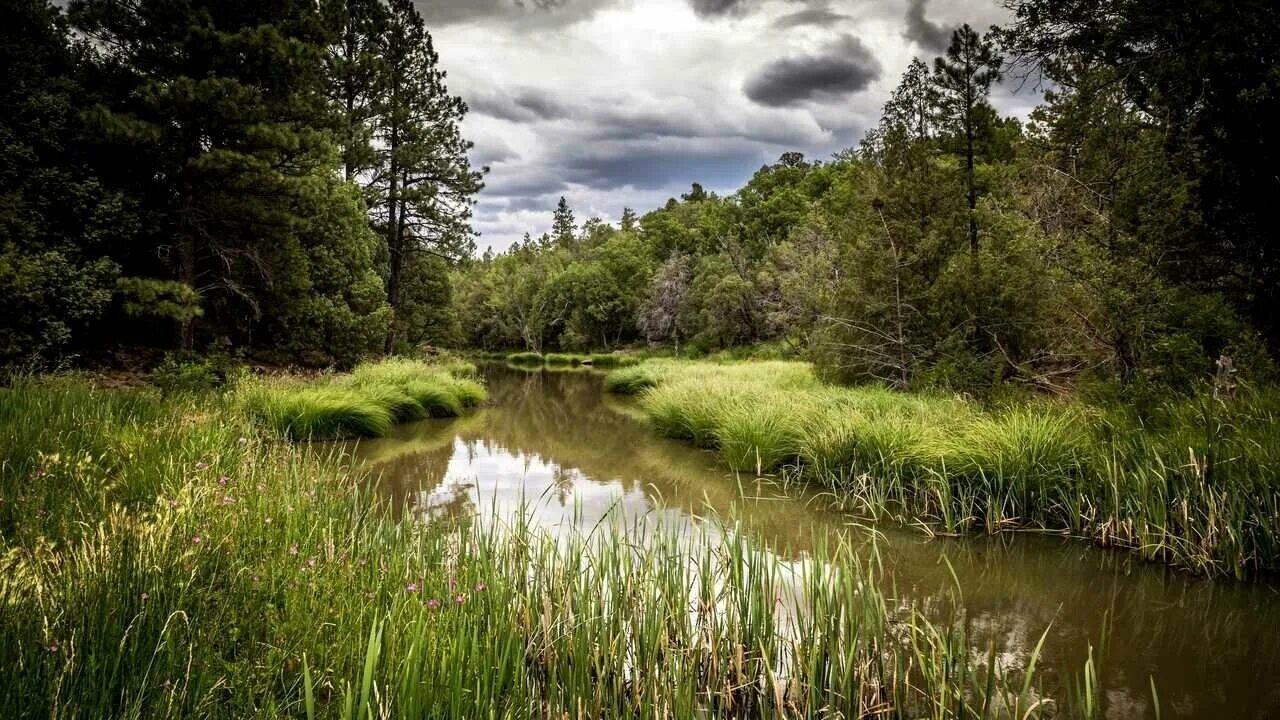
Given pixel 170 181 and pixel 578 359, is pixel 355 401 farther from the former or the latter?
pixel 578 359

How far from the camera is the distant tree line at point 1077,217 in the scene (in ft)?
22.0

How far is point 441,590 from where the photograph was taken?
3287 mm

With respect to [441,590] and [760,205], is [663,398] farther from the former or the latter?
[760,205]

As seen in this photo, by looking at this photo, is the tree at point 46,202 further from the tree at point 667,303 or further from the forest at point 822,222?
the tree at point 667,303

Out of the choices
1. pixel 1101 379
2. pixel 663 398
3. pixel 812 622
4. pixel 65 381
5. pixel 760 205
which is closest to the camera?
pixel 812 622

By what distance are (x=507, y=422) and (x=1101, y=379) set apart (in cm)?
1237

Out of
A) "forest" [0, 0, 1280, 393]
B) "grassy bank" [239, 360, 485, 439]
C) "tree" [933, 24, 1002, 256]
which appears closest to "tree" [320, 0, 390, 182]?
"forest" [0, 0, 1280, 393]

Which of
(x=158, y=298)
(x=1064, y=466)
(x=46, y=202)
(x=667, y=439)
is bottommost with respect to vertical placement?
(x=667, y=439)

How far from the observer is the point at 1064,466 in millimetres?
6414

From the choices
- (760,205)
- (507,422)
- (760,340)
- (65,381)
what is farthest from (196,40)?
(760,205)

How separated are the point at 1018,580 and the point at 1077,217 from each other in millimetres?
8579

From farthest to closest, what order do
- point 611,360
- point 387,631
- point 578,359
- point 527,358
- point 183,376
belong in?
point 527,358 → point 578,359 → point 611,360 → point 183,376 → point 387,631

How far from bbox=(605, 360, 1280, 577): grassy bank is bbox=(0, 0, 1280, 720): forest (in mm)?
53

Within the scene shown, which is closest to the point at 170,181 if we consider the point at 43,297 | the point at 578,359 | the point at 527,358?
the point at 43,297
